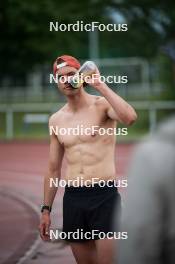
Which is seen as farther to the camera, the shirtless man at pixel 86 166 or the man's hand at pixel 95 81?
the shirtless man at pixel 86 166

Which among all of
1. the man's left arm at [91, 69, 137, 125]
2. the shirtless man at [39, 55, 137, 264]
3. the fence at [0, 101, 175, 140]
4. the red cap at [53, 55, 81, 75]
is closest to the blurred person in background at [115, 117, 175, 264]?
the man's left arm at [91, 69, 137, 125]

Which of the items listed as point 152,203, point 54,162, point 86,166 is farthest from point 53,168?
point 152,203

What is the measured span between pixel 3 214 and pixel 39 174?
6.98 feet

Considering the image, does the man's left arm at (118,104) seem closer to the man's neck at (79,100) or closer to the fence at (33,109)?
the man's neck at (79,100)

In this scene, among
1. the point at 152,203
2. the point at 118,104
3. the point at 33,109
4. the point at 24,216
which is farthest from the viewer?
the point at 33,109

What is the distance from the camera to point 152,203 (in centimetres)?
72

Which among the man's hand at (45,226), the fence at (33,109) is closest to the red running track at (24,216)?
the fence at (33,109)

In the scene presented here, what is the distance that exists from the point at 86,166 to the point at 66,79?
0.34m

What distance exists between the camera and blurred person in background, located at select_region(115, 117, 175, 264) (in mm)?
725

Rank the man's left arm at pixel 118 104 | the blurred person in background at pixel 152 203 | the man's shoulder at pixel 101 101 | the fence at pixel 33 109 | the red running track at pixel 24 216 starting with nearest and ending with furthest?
the blurred person in background at pixel 152 203 < the man's left arm at pixel 118 104 < the man's shoulder at pixel 101 101 < the red running track at pixel 24 216 < the fence at pixel 33 109

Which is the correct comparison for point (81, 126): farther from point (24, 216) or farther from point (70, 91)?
point (24, 216)

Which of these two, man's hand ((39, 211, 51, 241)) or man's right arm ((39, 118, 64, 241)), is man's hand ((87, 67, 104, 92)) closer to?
man's right arm ((39, 118, 64, 241))

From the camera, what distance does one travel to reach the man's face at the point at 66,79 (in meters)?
2.64

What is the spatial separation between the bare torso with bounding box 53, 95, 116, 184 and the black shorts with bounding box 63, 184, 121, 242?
57 mm
